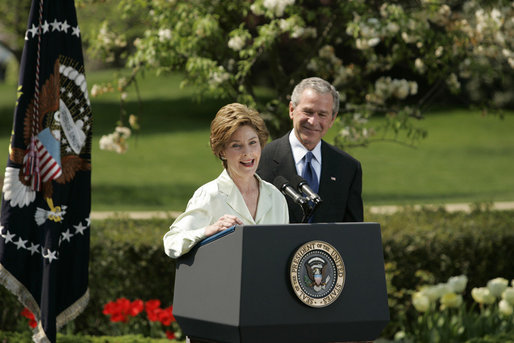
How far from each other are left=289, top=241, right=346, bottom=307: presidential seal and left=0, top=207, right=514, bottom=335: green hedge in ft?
13.4

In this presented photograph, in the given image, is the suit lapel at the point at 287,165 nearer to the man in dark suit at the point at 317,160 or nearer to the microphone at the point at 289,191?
the man in dark suit at the point at 317,160

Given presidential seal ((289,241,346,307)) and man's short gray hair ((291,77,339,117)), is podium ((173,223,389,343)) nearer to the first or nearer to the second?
presidential seal ((289,241,346,307))

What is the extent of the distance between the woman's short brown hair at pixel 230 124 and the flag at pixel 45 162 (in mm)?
1392

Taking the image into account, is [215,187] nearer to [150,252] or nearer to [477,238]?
[150,252]

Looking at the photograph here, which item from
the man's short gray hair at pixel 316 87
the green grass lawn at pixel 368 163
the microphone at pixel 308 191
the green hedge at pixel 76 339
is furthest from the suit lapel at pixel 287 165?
the green grass lawn at pixel 368 163

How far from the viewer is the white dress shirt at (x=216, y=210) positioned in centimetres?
292

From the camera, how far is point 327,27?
23.4ft

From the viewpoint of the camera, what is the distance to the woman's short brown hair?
2953 mm

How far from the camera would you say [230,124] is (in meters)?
2.95

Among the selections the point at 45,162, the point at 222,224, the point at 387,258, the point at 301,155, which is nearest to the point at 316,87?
the point at 301,155

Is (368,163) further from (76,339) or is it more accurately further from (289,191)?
(289,191)

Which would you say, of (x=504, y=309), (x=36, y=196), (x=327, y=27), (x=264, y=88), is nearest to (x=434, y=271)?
(x=504, y=309)

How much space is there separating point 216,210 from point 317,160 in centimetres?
85

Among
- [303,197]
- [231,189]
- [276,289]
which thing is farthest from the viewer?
[231,189]
